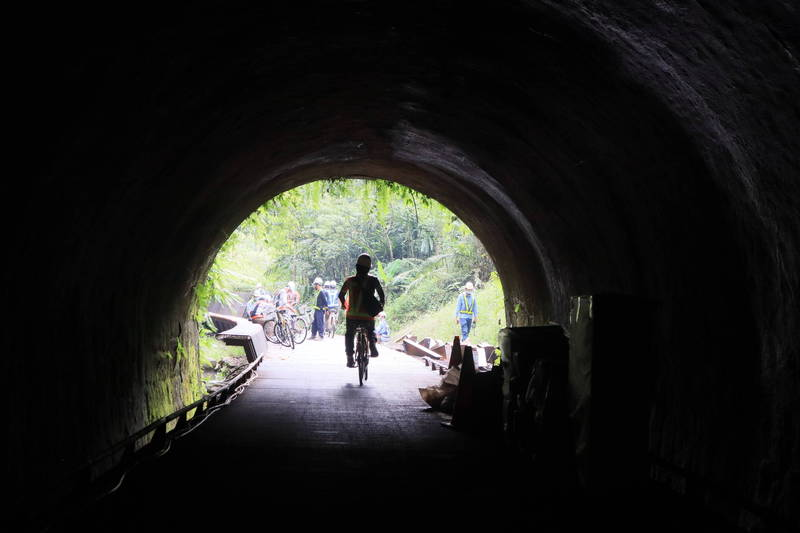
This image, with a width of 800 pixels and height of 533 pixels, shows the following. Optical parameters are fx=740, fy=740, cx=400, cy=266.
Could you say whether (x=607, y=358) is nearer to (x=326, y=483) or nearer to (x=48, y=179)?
(x=326, y=483)

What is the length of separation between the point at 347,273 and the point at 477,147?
34.6 m

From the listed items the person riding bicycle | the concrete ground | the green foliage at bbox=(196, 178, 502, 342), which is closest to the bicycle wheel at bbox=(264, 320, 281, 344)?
the green foliage at bbox=(196, 178, 502, 342)

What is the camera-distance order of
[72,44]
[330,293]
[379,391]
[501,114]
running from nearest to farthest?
1. [72,44]
2. [501,114]
3. [379,391]
4. [330,293]

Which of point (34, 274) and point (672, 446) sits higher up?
point (34, 274)

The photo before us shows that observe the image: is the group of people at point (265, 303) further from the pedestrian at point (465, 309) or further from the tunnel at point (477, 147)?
the tunnel at point (477, 147)

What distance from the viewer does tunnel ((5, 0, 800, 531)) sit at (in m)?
3.96

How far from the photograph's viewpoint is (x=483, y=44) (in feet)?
17.8

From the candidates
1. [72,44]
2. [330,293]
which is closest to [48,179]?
[72,44]

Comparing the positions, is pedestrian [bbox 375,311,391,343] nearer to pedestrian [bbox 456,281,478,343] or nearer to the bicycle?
pedestrian [bbox 456,281,478,343]

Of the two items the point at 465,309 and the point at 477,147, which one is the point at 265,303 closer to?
the point at 465,309

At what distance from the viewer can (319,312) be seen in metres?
25.3

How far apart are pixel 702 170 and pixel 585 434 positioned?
1.98m

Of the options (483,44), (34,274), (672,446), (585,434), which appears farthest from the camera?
(672,446)

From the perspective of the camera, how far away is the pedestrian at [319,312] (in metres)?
24.9
